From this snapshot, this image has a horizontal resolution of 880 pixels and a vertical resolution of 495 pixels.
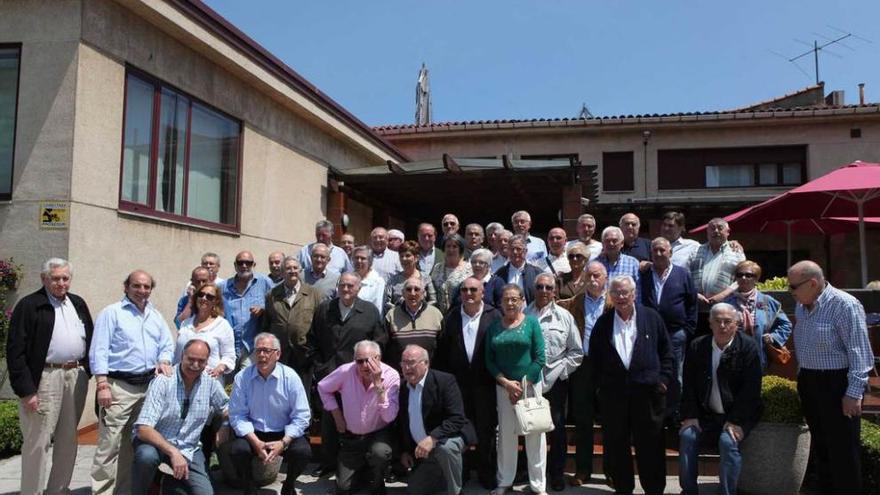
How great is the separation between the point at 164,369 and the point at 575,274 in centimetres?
363

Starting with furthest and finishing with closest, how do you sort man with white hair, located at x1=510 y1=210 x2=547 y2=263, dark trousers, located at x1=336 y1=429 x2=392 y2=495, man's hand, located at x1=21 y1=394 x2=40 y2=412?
man with white hair, located at x1=510 y1=210 x2=547 y2=263, dark trousers, located at x1=336 y1=429 x2=392 y2=495, man's hand, located at x1=21 y1=394 x2=40 y2=412

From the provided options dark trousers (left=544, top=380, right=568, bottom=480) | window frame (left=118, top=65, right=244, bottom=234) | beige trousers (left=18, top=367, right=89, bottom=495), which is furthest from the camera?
window frame (left=118, top=65, right=244, bottom=234)

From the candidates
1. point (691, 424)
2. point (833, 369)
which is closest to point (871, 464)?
point (833, 369)

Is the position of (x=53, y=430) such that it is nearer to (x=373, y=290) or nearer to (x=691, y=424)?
(x=373, y=290)

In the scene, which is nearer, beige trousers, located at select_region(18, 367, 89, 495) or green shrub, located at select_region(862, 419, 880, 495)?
beige trousers, located at select_region(18, 367, 89, 495)

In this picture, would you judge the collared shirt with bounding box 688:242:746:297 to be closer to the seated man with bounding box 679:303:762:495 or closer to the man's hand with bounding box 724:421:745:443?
the seated man with bounding box 679:303:762:495

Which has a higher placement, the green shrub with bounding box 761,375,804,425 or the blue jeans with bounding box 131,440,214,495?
the green shrub with bounding box 761,375,804,425

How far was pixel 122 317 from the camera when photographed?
15.5ft

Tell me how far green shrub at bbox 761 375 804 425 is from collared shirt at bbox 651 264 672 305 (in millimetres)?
1075

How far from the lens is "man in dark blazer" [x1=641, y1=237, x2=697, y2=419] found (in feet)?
17.8

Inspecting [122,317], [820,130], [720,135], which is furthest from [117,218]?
[820,130]

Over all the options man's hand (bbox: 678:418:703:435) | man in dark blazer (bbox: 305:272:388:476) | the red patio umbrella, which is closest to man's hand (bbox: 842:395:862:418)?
man's hand (bbox: 678:418:703:435)

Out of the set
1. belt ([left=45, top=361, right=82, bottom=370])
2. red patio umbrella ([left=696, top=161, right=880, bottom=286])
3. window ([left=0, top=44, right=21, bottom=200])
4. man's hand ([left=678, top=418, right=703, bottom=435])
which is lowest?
man's hand ([left=678, top=418, right=703, bottom=435])

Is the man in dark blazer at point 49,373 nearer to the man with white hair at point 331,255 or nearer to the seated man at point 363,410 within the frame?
the seated man at point 363,410
